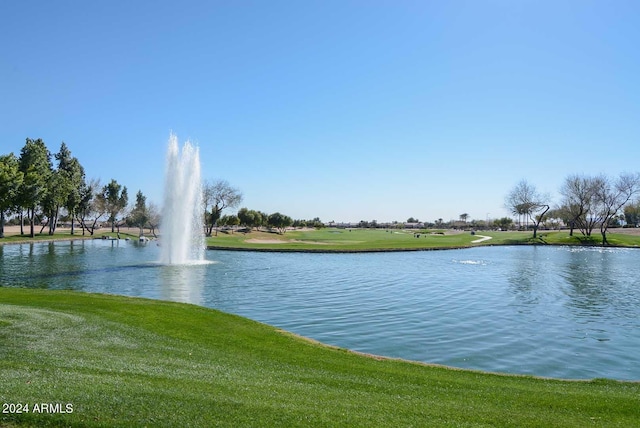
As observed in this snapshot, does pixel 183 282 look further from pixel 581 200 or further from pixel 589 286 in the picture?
pixel 581 200

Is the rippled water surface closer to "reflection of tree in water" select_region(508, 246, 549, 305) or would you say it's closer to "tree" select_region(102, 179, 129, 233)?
"reflection of tree in water" select_region(508, 246, 549, 305)

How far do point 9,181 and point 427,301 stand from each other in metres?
62.3

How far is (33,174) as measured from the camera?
6856 cm

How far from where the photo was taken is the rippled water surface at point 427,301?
15758 millimetres

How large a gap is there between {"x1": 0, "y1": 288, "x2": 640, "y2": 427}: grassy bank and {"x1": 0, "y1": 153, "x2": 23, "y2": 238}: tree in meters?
56.9

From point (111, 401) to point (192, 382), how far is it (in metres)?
1.77

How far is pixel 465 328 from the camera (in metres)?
19.1

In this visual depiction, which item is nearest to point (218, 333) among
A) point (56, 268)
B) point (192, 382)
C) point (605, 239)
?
point (192, 382)

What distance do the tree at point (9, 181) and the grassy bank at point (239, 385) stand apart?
187ft

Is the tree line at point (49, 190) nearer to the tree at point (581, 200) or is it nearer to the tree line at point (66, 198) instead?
the tree line at point (66, 198)

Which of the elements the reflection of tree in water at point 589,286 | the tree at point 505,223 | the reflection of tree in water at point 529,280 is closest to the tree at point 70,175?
the reflection of tree in water at point 529,280

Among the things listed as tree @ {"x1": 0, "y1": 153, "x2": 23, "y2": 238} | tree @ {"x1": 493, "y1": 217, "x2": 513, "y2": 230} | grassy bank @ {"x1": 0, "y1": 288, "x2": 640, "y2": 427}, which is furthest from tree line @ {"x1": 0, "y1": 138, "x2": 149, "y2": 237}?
tree @ {"x1": 493, "y1": 217, "x2": 513, "y2": 230}

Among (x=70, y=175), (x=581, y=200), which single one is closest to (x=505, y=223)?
(x=581, y=200)

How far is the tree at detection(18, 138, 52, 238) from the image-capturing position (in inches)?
2672
